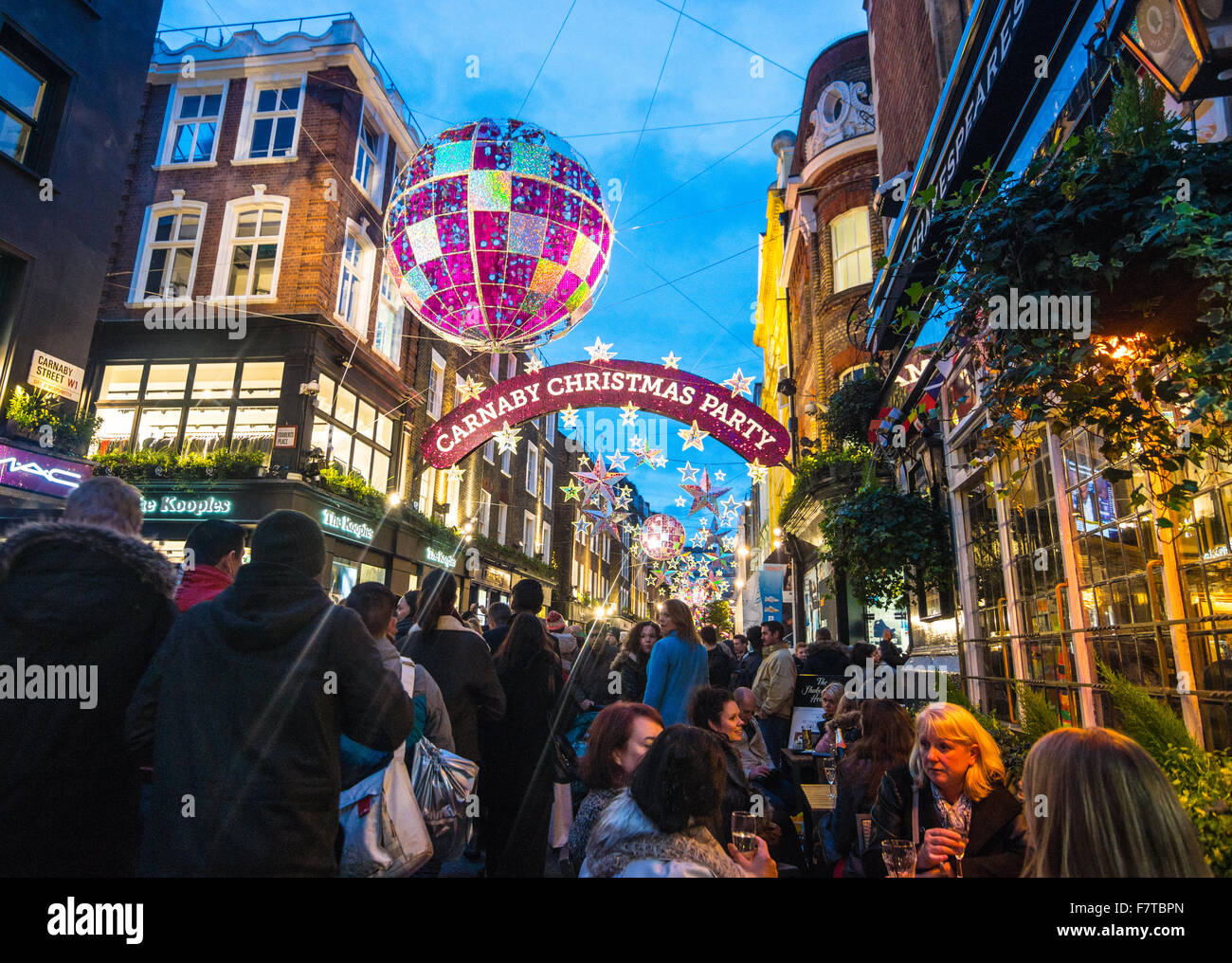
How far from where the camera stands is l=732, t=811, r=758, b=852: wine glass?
258 centimetres

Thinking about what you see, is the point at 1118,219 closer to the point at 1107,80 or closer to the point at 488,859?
the point at 1107,80

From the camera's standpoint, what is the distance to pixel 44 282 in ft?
34.0

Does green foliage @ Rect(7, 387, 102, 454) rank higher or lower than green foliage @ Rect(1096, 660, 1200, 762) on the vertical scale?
higher

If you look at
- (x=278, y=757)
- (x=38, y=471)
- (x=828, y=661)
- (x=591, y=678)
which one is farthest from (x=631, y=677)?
(x=38, y=471)

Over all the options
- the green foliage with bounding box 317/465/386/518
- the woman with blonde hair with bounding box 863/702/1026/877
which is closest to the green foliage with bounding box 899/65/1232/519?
the woman with blonde hair with bounding box 863/702/1026/877

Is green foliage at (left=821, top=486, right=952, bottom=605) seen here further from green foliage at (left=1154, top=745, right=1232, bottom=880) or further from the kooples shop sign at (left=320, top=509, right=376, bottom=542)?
the kooples shop sign at (left=320, top=509, right=376, bottom=542)

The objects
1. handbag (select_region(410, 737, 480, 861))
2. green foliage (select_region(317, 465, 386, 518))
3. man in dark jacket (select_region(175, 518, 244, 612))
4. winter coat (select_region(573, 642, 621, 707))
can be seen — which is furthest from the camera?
green foliage (select_region(317, 465, 386, 518))

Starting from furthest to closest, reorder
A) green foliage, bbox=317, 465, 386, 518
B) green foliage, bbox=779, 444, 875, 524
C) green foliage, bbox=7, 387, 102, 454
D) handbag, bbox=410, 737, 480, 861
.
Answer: green foliage, bbox=317, 465, 386, 518
green foliage, bbox=779, 444, 875, 524
green foliage, bbox=7, 387, 102, 454
handbag, bbox=410, 737, 480, 861

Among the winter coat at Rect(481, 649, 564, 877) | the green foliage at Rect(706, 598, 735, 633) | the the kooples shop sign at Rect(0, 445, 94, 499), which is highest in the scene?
the green foliage at Rect(706, 598, 735, 633)

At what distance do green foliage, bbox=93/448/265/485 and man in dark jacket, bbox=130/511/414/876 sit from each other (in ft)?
46.6

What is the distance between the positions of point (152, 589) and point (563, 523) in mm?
37551

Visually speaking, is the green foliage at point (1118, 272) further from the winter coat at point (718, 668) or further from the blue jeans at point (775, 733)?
the winter coat at point (718, 668)

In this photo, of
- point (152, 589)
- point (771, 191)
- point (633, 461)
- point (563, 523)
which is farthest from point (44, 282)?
point (563, 523)

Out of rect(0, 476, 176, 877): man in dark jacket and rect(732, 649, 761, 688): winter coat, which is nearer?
rect(0, 476, 176, 877): man in dark jacket
